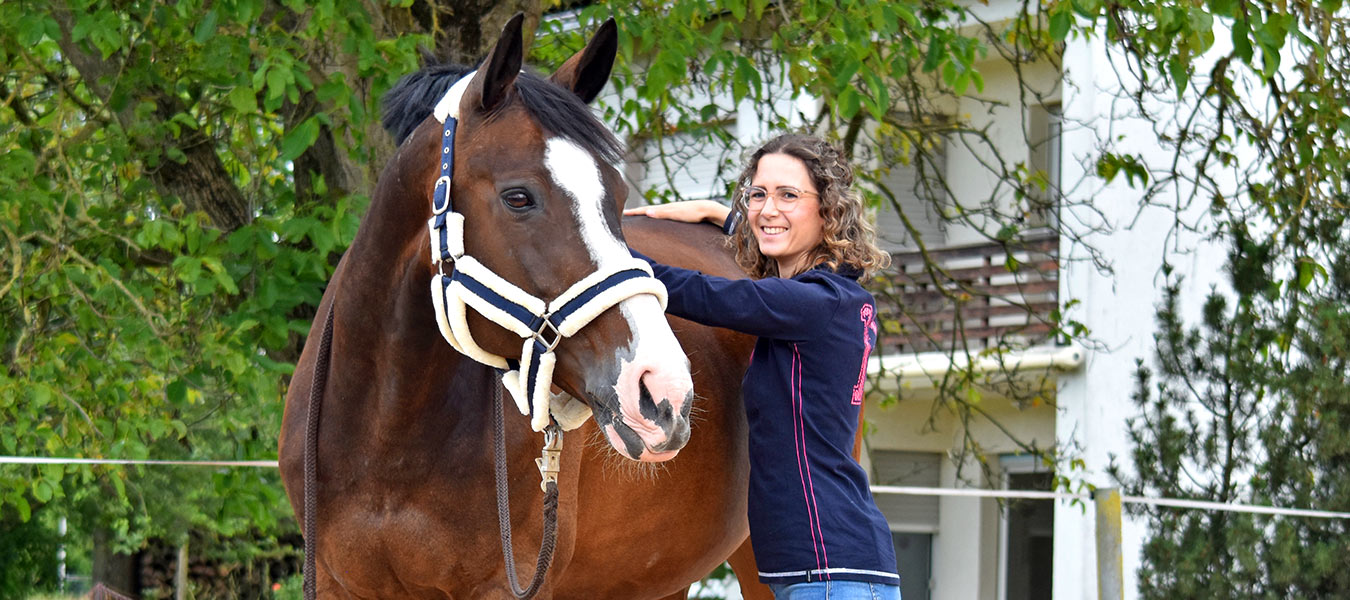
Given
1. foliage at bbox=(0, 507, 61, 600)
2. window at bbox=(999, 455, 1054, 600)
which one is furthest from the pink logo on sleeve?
foliage at bbox=(0, 507, 61, 600)

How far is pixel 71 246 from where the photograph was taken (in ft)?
16.4

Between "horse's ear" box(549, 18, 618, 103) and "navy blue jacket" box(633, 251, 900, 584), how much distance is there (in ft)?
1.22

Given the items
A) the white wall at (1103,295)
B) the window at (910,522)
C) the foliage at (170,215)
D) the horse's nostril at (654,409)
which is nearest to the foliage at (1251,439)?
the white wall at (1103,295)

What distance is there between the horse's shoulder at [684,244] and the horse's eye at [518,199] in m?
1.32

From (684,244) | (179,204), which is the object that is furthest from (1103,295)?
(179,204)

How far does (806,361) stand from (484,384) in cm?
63

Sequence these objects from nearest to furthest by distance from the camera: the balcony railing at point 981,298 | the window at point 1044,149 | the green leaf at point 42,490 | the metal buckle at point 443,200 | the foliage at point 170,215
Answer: the metal buckle at point 443,200, the foliage at point 170,215, the green leaf at point 42,490, the balcony railing at point 981,298, the window at point 1044,149

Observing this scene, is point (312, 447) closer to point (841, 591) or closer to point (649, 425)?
point (649, 425)

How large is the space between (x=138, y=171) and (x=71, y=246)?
0.36 meters

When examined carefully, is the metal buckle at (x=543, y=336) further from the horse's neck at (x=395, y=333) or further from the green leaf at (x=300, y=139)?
the green leaf at (x=300, y=139)

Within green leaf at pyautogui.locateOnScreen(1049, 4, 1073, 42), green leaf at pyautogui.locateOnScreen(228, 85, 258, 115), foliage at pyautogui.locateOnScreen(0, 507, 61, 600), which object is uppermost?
green leaf at pyautogui.locateOnScreen(1049, 4, 1073, 42)

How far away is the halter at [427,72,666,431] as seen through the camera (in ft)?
7.35

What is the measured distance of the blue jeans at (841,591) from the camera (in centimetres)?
267

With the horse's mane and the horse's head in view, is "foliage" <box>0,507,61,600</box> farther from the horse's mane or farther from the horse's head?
the horse's head
